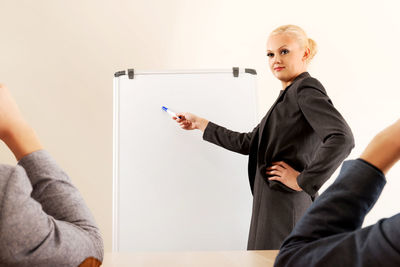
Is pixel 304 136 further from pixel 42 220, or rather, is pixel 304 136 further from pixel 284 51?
pixel 42 220

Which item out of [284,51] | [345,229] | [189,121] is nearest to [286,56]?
[284,51]

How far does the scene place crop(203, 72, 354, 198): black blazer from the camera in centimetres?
138

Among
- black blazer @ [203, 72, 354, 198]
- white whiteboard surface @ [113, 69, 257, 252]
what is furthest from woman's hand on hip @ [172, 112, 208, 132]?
black blazer @ [203, 72, 354, 198]

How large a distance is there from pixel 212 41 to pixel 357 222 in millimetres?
2395

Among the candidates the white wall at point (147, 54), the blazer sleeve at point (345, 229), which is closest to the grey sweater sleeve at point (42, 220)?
the blazer sleeve at point (345, 229)

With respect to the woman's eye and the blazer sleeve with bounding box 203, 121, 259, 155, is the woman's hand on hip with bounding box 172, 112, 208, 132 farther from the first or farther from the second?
the woman's eye

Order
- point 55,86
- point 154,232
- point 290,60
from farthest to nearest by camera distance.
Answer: point 55,86
point 154,232
point 290,60

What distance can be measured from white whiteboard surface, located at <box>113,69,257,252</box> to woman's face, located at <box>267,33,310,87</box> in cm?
59

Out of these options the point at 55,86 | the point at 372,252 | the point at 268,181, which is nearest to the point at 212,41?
the point at 55,86

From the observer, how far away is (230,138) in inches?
74.2

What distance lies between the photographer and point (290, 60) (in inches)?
63.9

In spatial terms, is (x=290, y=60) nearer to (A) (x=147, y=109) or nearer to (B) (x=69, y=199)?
(A) (x=147, y=109)

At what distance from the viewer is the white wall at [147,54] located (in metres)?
2.62

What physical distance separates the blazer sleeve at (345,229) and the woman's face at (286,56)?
47.9 inches
